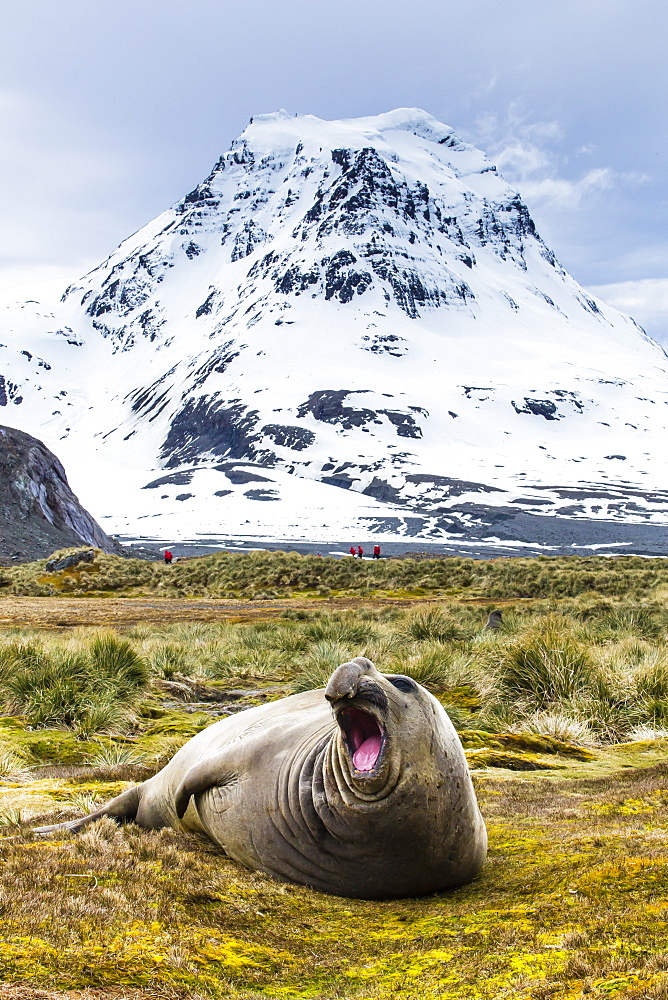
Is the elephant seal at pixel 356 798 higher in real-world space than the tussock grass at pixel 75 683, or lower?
higher

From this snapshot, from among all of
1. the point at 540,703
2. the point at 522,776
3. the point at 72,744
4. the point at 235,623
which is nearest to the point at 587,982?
the point at 522,776

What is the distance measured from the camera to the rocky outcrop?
2122 inches

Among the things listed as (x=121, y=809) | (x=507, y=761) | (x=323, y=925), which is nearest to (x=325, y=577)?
(x=507, y=761)

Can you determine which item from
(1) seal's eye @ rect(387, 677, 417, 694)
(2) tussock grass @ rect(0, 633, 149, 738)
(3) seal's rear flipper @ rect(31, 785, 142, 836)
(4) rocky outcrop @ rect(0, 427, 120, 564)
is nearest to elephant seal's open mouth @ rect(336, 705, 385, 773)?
(1) seal's eye @ rect(387, 677, 417, 694)

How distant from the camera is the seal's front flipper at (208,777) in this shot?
14.3 ft

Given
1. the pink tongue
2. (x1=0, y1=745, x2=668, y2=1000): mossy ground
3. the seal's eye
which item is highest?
the seal's eye

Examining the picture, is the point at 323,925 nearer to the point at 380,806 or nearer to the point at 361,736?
the point at 380,806

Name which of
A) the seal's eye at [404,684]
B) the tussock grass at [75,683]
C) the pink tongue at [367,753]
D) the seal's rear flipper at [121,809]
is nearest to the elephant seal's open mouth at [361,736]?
the pink tongue at [367,753]

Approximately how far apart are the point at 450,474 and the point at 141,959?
500ft

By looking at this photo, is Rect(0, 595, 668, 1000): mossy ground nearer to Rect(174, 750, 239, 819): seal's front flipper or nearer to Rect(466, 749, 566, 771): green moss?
Rect(466, 749, 566, 771): green moss

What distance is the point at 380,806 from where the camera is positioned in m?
3.60

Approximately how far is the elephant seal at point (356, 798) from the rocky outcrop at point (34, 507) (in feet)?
163

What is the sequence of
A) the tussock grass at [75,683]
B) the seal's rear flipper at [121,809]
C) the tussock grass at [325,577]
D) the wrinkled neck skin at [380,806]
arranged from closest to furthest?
the wrinkled neck skin at [380,806] → the seal's rear flipper at [121,809] → the tussock grass at [75,683] → the tussock grass at [325,577]

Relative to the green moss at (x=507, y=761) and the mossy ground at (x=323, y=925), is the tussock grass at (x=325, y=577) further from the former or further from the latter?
the mossy ground at (x=323, y=925)
